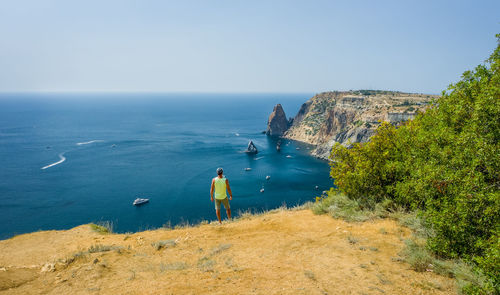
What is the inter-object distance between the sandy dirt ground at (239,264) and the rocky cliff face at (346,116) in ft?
216

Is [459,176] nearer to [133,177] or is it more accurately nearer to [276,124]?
[133,177]

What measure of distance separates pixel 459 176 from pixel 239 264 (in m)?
6.53

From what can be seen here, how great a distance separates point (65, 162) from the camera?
77.6 metres

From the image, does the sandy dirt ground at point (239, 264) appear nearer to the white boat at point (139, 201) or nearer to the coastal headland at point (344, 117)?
the white boat at point (139, 201)

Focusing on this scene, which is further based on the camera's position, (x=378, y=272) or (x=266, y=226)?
(x=266, y=226)

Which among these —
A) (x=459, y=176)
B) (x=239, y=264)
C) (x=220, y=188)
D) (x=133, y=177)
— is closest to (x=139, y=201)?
(x=133, y=177)

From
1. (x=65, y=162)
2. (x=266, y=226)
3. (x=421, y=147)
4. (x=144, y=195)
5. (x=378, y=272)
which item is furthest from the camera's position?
(x=65, y=162)

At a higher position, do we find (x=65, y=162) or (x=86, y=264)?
(x=86, y=264)

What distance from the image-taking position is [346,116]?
10675cm

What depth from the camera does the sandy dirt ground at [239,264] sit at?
6211 mm

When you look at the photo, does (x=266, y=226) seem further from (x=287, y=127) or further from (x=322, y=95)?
(x=322, y=95)

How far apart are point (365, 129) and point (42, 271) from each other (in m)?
91.3

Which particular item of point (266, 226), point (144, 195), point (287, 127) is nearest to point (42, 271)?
point (266, 226)

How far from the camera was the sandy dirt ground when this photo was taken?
245 inches
